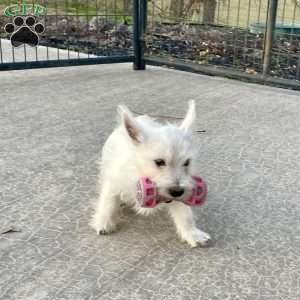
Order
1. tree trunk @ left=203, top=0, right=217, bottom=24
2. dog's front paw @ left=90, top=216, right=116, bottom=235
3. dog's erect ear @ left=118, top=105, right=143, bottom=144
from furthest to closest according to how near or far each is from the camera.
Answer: tree trunk @ left=203, top=0, right=217, bottom=24, dog's front paw @ left=90, top=216, right=116, bottom=235, dog's erect ear @ left=118, top=105, right=143, bottom=144

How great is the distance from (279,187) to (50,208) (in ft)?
4.50

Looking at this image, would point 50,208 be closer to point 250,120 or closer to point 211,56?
point 250,120

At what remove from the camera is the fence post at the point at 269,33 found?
5.34 m

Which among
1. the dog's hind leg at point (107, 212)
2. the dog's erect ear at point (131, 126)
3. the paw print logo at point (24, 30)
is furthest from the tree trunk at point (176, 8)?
the dog's erect ear at point (131, 126)

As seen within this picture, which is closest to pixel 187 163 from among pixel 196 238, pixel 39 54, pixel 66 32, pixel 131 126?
pixel 131 126

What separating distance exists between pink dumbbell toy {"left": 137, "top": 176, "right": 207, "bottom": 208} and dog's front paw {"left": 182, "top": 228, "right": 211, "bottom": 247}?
183 mm

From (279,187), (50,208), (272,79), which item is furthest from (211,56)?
(50,208)

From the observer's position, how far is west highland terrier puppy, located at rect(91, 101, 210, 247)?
7.79ft

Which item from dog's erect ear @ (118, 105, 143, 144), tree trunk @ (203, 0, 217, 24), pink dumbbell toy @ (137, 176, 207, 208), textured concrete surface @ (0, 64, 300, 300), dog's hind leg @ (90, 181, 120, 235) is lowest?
textured concrete surface @ (0, 64, 300, 300)

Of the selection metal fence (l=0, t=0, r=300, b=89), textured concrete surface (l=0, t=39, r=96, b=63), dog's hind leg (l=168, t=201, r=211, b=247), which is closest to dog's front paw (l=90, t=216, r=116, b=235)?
dog's hind leg (l=168, t=201, r=211, b=247)

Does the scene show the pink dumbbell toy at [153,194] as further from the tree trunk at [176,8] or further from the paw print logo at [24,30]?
the tree trunk at [176,8]

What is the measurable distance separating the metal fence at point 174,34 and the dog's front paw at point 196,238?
10.1 ft

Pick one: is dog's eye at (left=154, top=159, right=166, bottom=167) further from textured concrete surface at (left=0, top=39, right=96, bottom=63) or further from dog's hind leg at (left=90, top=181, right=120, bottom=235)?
textured concrete surface at (left=0, top=39, right=96, bottom=63)

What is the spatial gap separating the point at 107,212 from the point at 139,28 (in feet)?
12.9
